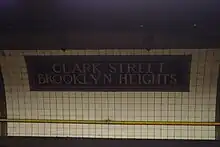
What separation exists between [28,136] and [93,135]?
56 centimetres

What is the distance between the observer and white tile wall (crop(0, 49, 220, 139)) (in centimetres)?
300

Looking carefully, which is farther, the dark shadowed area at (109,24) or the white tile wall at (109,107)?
the white tile wall at (109,107)

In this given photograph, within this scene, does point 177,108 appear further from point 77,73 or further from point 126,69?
point 77,73

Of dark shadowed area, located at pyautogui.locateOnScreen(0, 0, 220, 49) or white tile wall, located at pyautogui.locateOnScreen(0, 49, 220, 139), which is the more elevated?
dark shadowed area, located at pyautogui.locateOnScreen(0, 0, 220, 49)

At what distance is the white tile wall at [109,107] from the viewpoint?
3.00 meters

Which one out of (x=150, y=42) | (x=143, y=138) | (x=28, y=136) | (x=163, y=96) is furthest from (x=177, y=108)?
(x=28, y=136)

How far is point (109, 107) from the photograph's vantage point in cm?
311

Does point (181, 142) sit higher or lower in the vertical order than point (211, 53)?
lower

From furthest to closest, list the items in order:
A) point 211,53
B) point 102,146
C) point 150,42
Result: point 102,146
point 211,53
point 150,42

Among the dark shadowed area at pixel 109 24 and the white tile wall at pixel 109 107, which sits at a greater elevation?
the dark shadowed area at pixel 109 24

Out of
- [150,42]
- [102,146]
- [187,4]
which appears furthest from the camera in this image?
[102,146]

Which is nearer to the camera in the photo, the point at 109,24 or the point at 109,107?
the point at 109,24

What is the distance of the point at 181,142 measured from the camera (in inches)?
116

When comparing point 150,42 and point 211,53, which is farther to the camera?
point 211,53
